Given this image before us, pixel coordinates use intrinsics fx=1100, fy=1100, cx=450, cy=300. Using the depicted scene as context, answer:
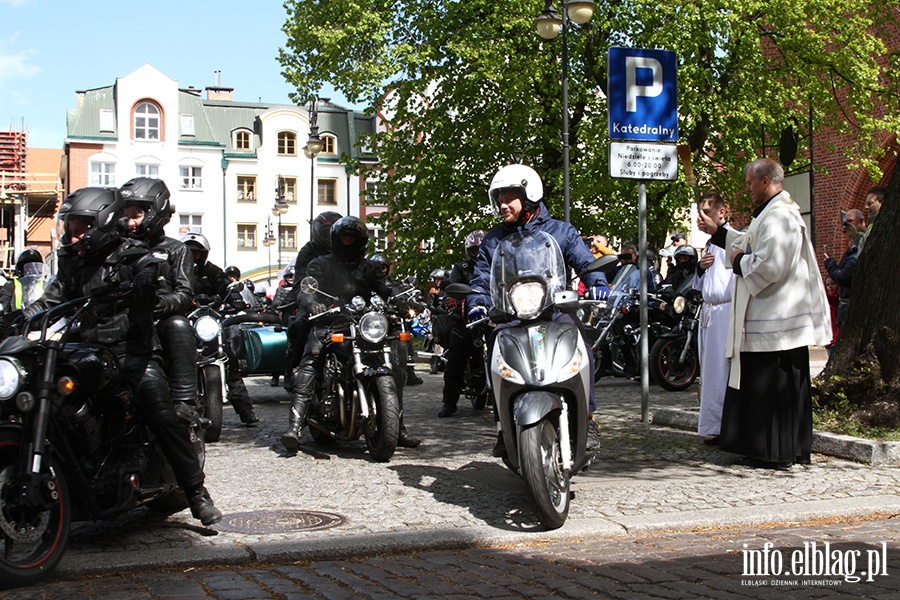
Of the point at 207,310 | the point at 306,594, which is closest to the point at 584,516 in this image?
the point at 306,594

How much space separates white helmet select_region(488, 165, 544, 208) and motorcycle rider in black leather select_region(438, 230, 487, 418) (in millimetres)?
4751

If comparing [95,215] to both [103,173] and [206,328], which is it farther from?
[103,173]

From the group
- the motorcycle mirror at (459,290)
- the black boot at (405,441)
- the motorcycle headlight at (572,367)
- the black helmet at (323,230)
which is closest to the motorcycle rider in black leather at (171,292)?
the motorcycle mirror at (459,290)

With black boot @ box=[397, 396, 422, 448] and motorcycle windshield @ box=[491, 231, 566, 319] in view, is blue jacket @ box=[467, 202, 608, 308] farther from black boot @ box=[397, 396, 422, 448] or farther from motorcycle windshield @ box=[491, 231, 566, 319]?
black boot @ box=[397, 396, 422, 448]

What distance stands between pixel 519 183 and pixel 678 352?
7.41 metres

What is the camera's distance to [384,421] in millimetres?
8125

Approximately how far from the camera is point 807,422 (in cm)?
746

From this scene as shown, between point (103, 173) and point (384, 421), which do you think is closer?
point (384, 421)

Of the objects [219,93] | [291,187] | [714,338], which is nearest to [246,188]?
[291,187]

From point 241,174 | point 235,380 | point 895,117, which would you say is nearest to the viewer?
point 235,380

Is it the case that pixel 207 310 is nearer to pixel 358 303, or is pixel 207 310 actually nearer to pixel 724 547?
pixel 358 303

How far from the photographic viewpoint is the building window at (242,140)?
66.7m

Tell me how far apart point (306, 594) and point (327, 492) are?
2.41 m

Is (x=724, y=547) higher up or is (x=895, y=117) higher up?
(x=895, y=117)
